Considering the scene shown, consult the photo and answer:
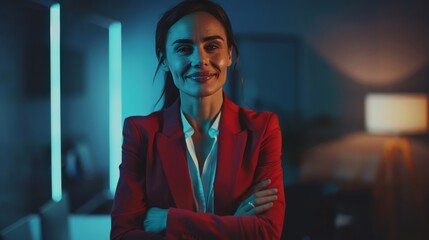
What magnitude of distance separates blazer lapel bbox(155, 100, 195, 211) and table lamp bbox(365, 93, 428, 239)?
209cm

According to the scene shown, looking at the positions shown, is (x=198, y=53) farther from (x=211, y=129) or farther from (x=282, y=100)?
(x=282, y=100)

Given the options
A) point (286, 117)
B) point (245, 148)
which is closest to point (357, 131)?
point (286, 117)

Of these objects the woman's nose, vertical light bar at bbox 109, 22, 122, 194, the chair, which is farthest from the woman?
the chair

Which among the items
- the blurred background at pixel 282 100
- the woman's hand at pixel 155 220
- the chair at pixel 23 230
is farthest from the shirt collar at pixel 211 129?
the chair at pixel 23 230

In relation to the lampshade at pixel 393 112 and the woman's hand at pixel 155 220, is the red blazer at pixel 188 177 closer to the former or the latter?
the woman's hand at pixel 155 220

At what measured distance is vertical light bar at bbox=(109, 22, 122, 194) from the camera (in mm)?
1982

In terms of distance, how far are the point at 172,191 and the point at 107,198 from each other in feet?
2.72

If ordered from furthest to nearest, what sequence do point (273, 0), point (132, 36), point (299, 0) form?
point (299, 0), point (273, 0), point (132, 36)

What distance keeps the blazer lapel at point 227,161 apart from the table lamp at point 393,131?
2.02 meters

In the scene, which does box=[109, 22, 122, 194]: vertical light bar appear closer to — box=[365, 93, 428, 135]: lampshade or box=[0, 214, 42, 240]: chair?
box=[0, 214, 42, 240]: chair

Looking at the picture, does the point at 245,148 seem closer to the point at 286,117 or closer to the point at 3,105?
the point at 3,105

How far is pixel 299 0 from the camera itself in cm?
304

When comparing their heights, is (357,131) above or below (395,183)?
above

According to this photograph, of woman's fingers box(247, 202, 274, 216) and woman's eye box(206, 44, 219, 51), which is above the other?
woman's eye box(206, 44, 219, 51)
